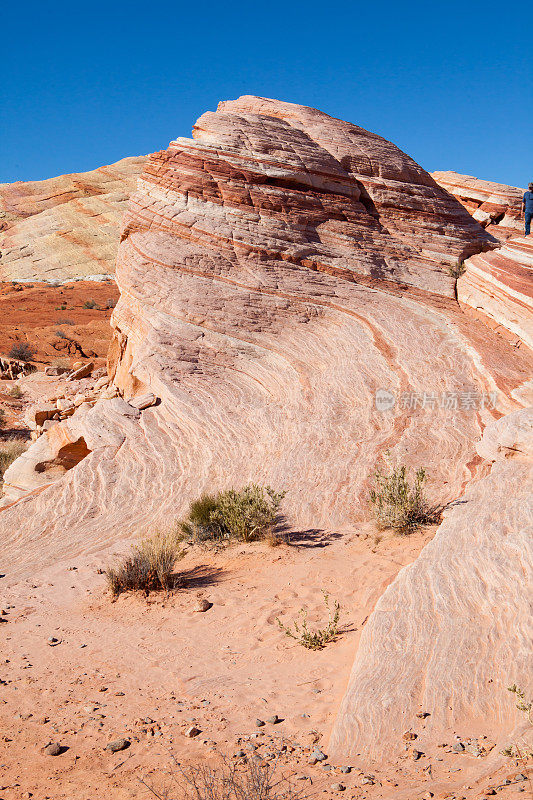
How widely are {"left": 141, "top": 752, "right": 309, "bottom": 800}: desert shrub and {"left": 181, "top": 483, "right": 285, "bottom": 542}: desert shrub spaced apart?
13.4ft

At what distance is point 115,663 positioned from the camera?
5.04m

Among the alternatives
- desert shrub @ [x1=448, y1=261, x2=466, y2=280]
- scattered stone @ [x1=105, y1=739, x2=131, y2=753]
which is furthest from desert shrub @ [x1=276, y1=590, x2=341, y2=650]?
desert shrub @ [x1=448, y1=261, x2=466, y2=280]

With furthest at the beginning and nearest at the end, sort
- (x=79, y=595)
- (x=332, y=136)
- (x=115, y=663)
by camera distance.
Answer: (x=332, y=136)
(x=79, y=595)
(x=115, y=663)

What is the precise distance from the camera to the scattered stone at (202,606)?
6020mm

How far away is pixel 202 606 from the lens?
602 cm

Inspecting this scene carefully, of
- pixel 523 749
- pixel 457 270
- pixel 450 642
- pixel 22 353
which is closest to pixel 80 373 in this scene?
pixel 22 353

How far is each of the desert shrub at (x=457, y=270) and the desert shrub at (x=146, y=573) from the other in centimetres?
1026

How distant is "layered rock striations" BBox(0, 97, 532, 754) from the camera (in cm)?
808

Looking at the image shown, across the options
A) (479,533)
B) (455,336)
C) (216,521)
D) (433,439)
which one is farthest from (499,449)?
(455,336)

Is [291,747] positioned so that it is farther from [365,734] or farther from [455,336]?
[455,336]

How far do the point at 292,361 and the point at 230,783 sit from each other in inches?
341

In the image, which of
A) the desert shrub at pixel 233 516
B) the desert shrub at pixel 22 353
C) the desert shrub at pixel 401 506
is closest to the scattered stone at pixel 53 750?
the desert shrub at pixel 233 516

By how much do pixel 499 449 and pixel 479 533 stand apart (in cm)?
228

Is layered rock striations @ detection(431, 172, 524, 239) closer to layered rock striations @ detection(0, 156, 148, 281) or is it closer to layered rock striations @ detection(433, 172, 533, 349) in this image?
layered rock striations @ detection(433, 172, 533, 349)
